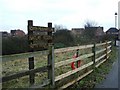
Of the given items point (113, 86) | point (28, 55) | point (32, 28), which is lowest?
point (113, 86)

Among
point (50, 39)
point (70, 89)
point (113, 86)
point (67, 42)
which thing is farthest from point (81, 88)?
point (67, 42)

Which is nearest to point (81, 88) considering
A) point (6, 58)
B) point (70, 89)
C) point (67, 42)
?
point (70, 89)

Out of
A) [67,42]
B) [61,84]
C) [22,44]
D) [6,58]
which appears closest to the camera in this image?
[6,58]

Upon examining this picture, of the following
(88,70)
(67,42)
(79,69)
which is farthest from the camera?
(67,42)

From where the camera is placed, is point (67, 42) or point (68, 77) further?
point (67, 42)

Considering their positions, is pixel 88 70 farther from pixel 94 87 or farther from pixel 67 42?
pixel 67 42

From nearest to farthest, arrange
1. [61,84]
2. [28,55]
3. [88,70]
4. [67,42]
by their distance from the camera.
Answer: [28,55] < [61,84] < [88,70] < [67,42]

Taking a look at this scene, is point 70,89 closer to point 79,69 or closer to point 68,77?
point 68,77

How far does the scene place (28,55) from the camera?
6.13m

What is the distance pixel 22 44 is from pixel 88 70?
16.2 m

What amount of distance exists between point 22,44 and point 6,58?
2172 cm

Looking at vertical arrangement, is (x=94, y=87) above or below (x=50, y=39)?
below

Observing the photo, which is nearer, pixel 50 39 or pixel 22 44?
pixel 50 39

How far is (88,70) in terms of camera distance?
1126 centimetres
